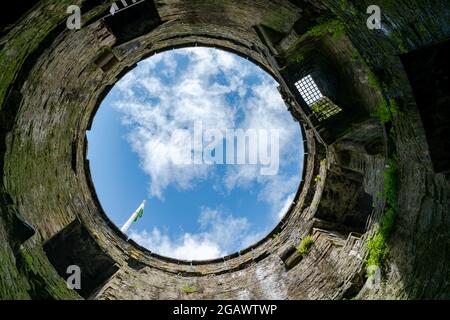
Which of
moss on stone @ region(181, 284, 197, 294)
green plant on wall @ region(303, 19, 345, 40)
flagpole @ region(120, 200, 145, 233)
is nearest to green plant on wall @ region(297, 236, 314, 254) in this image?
moss on stone @ region(181, 284, 197, 294)

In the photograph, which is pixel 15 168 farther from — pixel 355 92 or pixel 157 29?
pixel 355 92

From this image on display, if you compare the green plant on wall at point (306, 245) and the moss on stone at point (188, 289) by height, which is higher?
the green plant on wall at point (306, 245)

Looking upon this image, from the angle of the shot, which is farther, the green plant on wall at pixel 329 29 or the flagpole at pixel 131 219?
the flagpole at pixel 131 219

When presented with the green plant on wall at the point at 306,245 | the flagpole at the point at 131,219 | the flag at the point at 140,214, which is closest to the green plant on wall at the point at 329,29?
the green plant on wall at the point at 306,245

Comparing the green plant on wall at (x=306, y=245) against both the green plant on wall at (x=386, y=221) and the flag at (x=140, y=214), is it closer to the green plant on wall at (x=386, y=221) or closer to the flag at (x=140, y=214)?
the green plant on wall at (x=386, y=221)

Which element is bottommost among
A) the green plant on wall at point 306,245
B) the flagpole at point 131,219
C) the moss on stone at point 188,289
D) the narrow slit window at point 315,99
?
the moss on stone at point 188,289

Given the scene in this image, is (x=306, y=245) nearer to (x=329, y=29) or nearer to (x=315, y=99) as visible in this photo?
(x=315, y=99)

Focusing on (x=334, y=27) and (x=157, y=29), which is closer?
(x=334, y=27)
